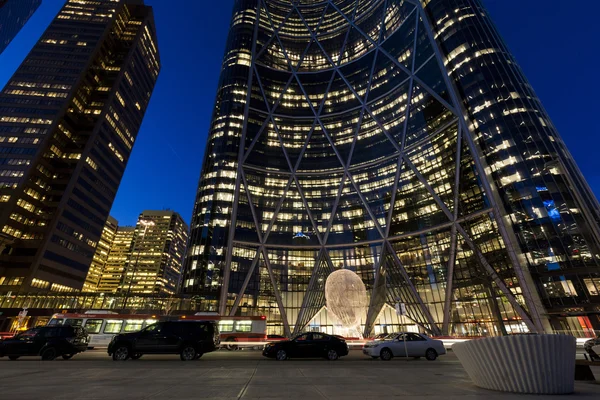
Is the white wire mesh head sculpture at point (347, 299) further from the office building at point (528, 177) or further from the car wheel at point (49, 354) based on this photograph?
the office building at point (528, 177)

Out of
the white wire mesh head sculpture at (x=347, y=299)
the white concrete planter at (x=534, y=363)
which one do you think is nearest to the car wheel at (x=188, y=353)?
the white concrete planter at (x=534, y=363)

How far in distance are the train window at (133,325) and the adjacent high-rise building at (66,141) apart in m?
58.8

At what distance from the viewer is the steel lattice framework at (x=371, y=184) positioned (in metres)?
48.2

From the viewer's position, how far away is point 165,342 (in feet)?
46.4

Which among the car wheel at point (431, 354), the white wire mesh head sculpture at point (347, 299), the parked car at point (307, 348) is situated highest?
the white wire mesh head sculpture at point (347, 299)

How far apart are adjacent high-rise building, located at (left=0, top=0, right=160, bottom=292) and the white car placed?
8023cm

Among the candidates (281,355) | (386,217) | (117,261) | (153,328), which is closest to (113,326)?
(153,328)

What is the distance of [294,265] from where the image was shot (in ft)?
204

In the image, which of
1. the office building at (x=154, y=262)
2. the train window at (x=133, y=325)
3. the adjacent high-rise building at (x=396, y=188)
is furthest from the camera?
the office building at (x=154, y=262)

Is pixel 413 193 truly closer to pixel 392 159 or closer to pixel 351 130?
pixel 392 159

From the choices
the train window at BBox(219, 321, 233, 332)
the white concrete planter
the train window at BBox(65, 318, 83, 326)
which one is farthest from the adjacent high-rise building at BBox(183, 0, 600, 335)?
the white concrete planter

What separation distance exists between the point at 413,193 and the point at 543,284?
1020 inches

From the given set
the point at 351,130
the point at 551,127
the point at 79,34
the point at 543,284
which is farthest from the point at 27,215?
the point at 551,127

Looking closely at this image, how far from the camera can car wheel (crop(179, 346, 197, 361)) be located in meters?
14.2
